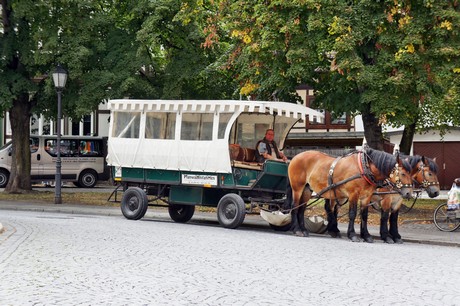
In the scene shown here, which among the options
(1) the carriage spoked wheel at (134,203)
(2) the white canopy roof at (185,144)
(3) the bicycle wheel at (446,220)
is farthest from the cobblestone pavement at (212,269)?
(1) the carriage spoked wheel at (134,203)

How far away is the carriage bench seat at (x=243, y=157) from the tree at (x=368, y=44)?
2627 millimetres

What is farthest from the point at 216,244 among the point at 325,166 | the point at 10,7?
the point at 10,7

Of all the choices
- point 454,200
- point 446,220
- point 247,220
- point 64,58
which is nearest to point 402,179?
point 454,200

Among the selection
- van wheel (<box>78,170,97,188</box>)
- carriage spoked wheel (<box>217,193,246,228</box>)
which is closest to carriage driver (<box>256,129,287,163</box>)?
carriage spoked wheel (<box>217,193,246,228</box>)

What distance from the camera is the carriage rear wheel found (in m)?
22.6

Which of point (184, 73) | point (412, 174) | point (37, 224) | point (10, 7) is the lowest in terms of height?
point (37, 224)

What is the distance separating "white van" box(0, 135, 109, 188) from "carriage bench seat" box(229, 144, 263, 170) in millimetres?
23733

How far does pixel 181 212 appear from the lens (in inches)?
899

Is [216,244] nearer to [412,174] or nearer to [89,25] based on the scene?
[412,174]

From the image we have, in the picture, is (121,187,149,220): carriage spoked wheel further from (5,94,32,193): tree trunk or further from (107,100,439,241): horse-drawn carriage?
(5,94,32,193): tree trunk

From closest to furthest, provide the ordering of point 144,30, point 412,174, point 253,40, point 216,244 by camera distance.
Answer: point 216,244 → point 412,174 → point 253,40 → point 144,30

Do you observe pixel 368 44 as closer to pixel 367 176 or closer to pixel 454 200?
pixel 454 200

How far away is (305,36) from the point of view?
72.8 feet

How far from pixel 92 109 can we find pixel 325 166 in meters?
14.4
